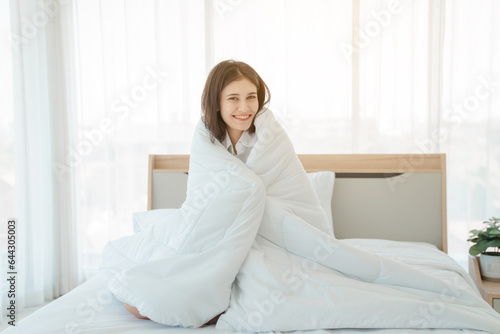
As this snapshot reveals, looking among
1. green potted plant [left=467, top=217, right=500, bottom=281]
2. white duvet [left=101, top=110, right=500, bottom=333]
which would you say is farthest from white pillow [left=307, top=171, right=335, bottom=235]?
green potted plant [left=467, top=217, right=500, bottom=281]

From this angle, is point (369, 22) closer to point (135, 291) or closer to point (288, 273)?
point (288, 273)

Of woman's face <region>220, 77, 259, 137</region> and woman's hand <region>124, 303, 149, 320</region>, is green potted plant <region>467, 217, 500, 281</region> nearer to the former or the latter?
woman's face <region>220, 77, 259, 137</region>

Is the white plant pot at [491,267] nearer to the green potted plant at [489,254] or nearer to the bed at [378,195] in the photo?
the green potted plant at [489,254]

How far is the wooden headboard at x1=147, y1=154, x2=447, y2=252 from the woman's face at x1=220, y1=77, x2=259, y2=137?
0.85 meters

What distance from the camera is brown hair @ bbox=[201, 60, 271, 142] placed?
174 cm

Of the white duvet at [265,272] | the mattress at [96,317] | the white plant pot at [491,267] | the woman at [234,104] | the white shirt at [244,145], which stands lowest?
the white plant pot at [491,267]

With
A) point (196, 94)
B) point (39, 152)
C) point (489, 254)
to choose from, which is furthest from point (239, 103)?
point (39, 152)

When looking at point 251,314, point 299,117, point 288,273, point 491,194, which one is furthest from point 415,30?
point 251,314

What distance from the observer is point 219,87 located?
1.75 m

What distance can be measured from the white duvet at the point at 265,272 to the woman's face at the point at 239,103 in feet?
0.38

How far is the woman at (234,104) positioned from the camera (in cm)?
173

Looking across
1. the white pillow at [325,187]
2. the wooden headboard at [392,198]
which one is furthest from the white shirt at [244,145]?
the wooden headboard at [392,198]

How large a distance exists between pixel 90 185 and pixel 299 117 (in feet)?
4.87

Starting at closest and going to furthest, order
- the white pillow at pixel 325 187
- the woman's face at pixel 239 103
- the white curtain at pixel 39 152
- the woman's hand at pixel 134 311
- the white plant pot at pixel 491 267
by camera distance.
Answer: the woman's hand at pixel 134 311 < the woman's face at pixel 239 103 < the white plant pot at pixel 491 267 < the white pillow at pixel 325 187 < the white curtain at pixel 39 152
